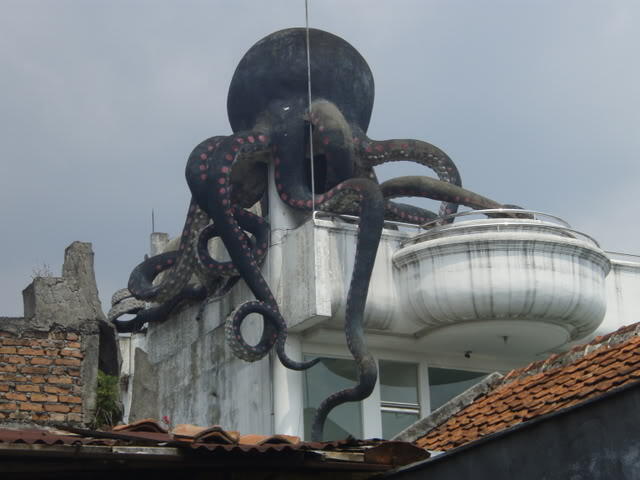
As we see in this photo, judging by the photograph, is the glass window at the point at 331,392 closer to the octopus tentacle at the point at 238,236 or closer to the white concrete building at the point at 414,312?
the white concrete building at the point at 414,312

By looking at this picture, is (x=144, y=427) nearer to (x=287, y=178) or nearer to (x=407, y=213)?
(x=287, y=178)

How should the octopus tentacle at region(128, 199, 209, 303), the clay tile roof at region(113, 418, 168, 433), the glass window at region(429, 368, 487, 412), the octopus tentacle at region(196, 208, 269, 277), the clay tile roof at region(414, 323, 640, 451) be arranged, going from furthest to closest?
the octopus tentacle at region(128, 199, 209, 303), the octopus tentacle at region(196, 208, 269, 277), the glass window at region(429, 368, 487, 412), the clay tile roof at region(414, 323, 640, 451), the clay tile roof at region(113, 418, 168, 433)

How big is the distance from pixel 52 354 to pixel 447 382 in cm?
1365

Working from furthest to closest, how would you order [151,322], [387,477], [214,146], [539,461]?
[151,322] < [214,146] < [387,477] < [539,461]

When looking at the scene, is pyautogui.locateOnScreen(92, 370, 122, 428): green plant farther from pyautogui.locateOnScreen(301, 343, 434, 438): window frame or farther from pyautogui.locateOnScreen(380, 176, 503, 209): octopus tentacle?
pyautogui.locateOnScreen(380, 176, 503, 209): octopus tentacle

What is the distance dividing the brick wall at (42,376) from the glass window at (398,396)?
39.0 ft

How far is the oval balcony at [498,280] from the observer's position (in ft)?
85.6

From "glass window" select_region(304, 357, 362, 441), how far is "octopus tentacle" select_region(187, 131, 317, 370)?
3.28 feet

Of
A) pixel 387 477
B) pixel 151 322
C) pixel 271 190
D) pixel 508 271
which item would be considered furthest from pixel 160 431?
pixel 151 322

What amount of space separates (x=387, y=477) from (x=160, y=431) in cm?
184

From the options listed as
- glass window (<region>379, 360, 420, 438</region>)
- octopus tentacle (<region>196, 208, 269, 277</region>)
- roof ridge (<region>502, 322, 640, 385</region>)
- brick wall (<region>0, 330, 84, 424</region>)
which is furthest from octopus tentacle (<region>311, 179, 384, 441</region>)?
brick wall (<region>0, 330, 84, 424</region>)

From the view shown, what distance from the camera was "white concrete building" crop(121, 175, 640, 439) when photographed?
26109 mm

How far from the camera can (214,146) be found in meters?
27.8

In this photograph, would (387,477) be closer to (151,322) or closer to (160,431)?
(160,431)
